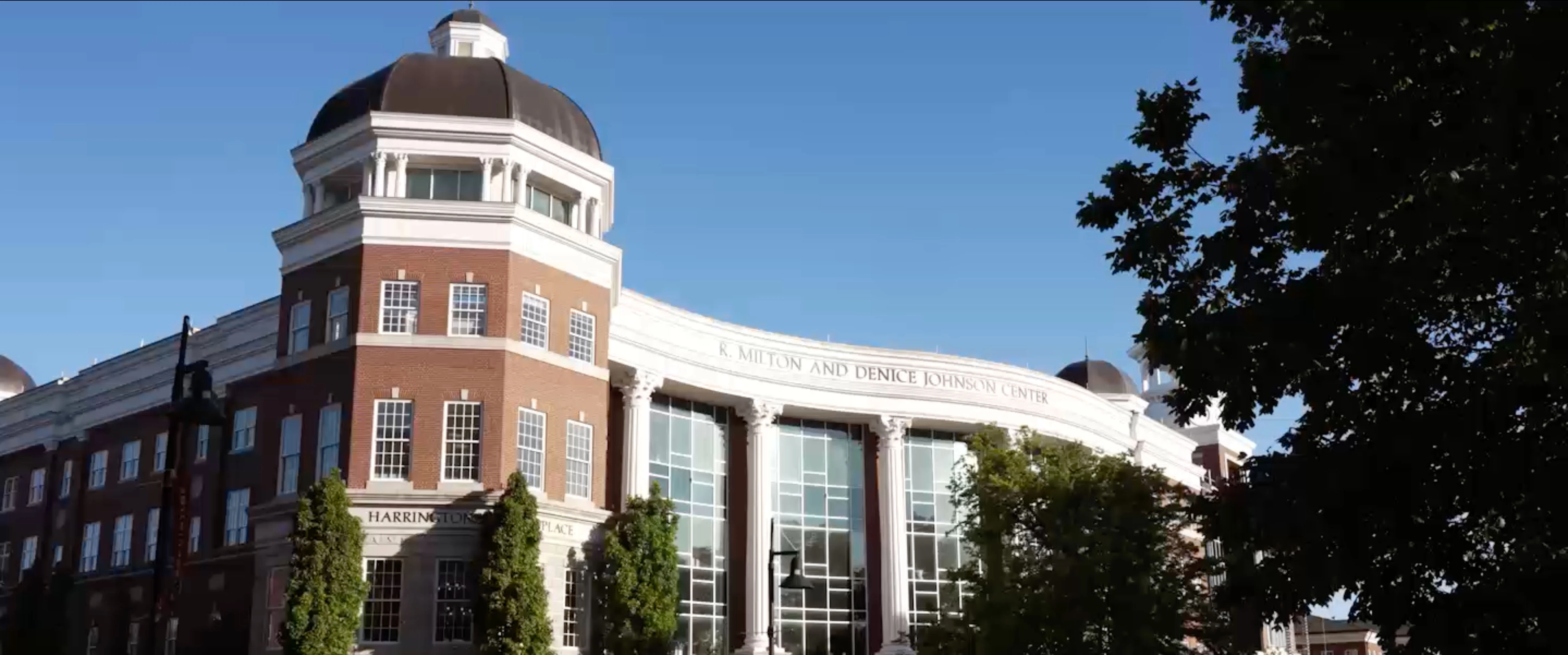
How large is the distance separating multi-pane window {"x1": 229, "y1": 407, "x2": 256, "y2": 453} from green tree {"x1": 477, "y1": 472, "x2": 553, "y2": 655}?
45.9ft

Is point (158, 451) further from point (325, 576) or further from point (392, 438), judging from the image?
point (325, 576)

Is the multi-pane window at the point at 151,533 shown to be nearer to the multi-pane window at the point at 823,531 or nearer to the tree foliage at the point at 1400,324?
the multi-pane window at the point at 823,531

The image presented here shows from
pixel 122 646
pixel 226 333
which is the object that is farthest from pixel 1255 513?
pixel 122 646

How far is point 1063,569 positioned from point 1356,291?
24535mm

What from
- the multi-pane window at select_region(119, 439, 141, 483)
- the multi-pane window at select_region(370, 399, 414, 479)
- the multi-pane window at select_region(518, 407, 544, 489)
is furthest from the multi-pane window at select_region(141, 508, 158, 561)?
the multi-pane window at select_region(518, 407, 544, 489)

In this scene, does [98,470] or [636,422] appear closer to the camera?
[636,422]

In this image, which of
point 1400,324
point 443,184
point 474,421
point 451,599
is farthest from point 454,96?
point 1400,324

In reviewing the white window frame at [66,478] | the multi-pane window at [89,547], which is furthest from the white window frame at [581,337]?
the white window frame at [66,478]

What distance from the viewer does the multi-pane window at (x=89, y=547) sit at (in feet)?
200

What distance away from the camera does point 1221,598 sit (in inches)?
907

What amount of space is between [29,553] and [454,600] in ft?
103

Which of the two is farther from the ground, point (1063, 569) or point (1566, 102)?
point (1566, 102)

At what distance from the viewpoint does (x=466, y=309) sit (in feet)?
151

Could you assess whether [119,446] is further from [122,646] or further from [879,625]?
[879,625]
